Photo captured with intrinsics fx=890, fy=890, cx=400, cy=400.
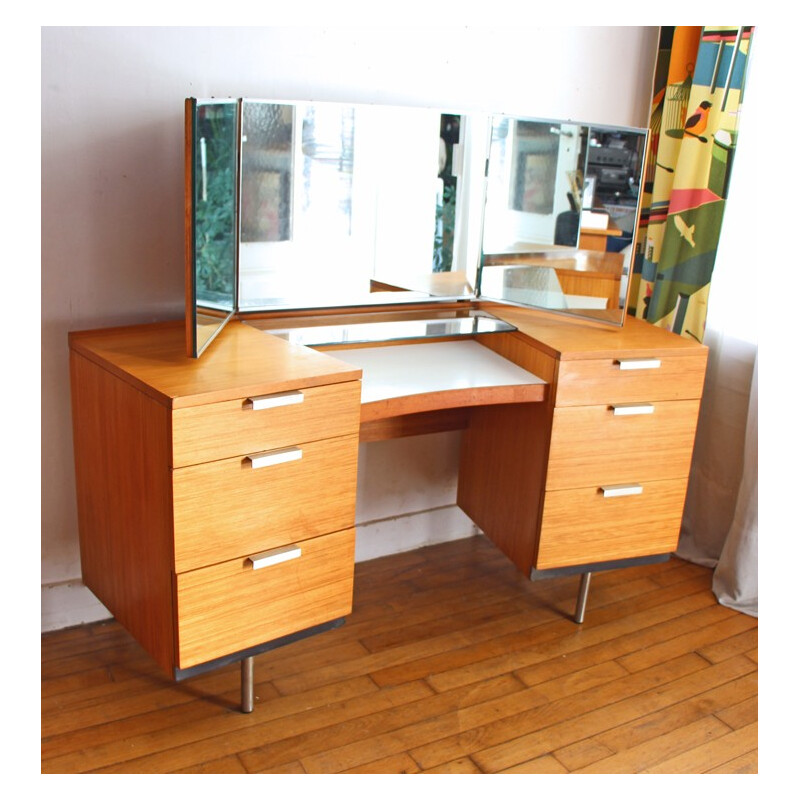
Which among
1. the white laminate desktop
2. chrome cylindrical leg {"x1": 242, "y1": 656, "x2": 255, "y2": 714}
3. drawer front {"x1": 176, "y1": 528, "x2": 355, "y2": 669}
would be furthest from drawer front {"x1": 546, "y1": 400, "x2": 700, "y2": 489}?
chrome cylindrical leg {"x1": 242, "y1": 656, "x2": 255, "y2": 714}

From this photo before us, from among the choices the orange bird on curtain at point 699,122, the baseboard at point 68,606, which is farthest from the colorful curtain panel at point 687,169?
the baseboard at point 68,606

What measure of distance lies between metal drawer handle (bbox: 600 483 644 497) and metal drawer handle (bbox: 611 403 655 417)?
0.18 meters

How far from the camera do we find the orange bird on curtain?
95.5 inches

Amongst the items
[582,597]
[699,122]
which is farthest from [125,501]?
[699,122]

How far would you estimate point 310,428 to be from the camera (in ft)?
5.55

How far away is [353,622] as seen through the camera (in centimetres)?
227

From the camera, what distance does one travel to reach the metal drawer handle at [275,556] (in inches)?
66.5

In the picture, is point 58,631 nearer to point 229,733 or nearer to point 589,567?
point 229,733

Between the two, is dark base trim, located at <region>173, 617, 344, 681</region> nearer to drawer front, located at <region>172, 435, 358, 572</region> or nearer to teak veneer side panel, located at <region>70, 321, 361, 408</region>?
drawer front, located at <region>172, 435, 358, 572</region>

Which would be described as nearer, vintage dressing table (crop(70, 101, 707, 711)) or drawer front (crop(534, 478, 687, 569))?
vintage dressing table (crop(70, 101, 707, 711))

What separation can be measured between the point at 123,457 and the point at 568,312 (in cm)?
119

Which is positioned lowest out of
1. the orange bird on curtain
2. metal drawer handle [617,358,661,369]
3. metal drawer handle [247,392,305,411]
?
metal drawer handle [247,392,305,411]

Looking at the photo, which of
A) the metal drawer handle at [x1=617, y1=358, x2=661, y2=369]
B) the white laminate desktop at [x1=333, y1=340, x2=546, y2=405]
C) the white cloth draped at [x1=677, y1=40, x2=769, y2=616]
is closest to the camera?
the white laminate desktop at [x1=333, y1=340, x2=546, y2=405]
